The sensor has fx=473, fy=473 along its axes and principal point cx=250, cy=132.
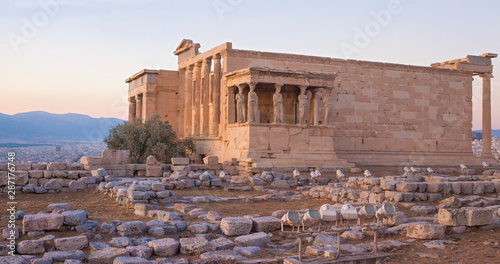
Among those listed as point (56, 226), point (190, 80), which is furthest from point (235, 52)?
point (56, 226)

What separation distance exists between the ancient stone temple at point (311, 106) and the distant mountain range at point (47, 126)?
48.0 metres

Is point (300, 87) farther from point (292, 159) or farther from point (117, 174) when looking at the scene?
point (117, 174)

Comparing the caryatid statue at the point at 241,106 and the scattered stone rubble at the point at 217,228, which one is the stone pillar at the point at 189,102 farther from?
the scattered stone rubble at the point at 217,228

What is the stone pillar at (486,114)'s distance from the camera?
2705cm

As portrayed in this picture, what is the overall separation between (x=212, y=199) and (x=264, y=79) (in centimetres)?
841

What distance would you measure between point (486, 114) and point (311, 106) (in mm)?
12188

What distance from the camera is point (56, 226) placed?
746 cm

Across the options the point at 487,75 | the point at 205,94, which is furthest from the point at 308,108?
the point at 487,75

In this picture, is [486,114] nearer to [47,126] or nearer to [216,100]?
[216,100]

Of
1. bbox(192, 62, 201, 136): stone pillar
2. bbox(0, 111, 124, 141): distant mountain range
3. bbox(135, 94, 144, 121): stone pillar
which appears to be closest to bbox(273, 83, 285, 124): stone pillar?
bbox(192, 62, 201, 136): stone pillar

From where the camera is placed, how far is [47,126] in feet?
300

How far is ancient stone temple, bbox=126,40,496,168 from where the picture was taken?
19219 millimetres

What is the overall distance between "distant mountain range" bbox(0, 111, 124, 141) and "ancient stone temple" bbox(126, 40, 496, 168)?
48.0 meters

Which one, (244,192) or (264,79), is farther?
(264,79)
